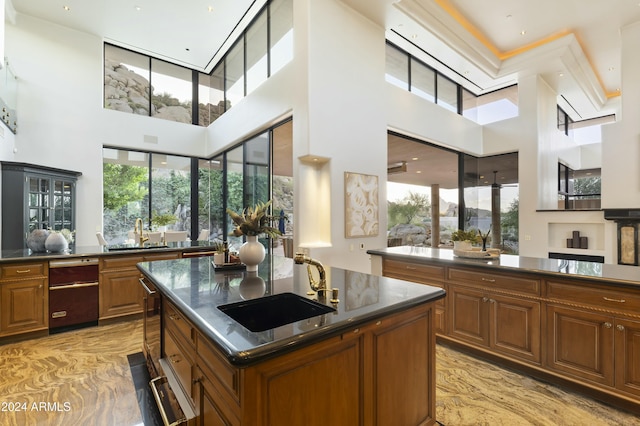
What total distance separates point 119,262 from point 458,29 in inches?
265

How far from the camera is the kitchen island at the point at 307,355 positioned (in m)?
1.11

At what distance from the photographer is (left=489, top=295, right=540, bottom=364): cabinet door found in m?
2.56

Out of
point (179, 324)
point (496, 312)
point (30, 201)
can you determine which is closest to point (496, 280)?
point (496, 312)

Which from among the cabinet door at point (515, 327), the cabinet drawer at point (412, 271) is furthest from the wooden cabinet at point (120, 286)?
the cabinet door at point (515, 327)

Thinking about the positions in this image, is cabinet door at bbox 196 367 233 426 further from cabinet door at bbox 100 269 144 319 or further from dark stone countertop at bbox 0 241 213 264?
dark stone countertop at bbox 0 241 213 264

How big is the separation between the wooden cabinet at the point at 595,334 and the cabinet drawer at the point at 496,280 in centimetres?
13

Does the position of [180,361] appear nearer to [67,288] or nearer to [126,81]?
[67,288]

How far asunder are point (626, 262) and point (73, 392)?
25.7 feet

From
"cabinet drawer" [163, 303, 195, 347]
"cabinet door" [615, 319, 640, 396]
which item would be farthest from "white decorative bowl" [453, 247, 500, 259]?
"cabinet drawer" [163, 303, 195, 347]

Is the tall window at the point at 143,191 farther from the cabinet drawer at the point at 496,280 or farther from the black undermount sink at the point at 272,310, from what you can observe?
the cabinet drawer at the point at 496,280

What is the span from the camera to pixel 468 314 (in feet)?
9.86

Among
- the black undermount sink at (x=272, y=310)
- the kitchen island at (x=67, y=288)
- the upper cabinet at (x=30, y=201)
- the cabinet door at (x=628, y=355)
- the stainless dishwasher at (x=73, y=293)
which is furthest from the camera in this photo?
the upper cabinet at (x=30, y=201)

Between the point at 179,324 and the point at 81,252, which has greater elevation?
the point at 81,252

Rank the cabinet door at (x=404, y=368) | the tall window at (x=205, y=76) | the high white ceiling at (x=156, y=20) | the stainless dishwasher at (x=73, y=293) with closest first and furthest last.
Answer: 1. the cabinet door at (x=404, y=368)
2. the stainless dishwasher at (x=73, y=293)
3. the tall window at (x=205, y=76)
4. the high white ceiling at (x=156, y=20)
